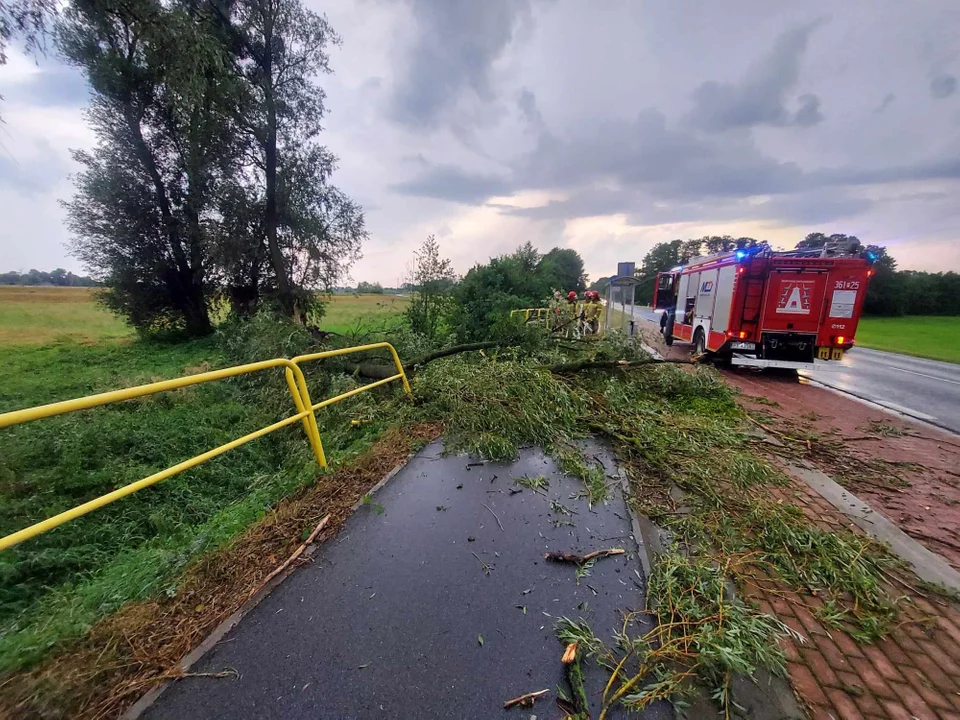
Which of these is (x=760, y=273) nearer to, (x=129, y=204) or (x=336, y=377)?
(x=336, y=377)

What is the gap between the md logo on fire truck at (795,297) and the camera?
27.7 ft

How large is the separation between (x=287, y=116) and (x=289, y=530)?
15.6 m

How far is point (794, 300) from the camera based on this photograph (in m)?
8.52

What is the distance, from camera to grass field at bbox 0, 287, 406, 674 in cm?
243

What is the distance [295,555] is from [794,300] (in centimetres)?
1019

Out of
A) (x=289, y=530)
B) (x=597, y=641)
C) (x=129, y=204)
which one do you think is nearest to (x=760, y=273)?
(x=597, y=641)

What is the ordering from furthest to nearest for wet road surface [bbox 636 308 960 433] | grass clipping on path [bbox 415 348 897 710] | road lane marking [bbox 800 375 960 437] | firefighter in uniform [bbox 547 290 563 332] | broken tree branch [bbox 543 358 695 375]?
firefighter in uniform [bbox 547 290 563 332] → wet road surface [bbox 636 308 960 433] → broken tree branch [bbox 543 358 695 375] → road lane marking [bbox 800 375 960 437] → grass clipping on path [bbox 415 348 897 710]

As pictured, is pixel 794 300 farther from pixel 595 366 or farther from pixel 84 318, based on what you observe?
pixel 84 318

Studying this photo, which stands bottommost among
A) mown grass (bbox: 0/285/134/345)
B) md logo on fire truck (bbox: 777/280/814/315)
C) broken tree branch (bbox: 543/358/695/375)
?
mown grass (bbox: 0/285/134/345)

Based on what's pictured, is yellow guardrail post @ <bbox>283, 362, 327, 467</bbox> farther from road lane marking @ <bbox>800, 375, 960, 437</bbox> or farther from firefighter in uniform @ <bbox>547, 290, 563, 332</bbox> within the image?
road lane marking @ <bbox>800, 375, 960, 437</bbox>

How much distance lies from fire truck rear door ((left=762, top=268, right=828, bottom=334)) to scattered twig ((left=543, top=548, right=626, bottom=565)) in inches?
321

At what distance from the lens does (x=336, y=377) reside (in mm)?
6363

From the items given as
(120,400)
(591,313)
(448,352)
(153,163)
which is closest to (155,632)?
(120,400)

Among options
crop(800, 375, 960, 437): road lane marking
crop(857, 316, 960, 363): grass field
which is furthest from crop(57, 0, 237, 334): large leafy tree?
crop(857, 316, 960, 363): grass field
